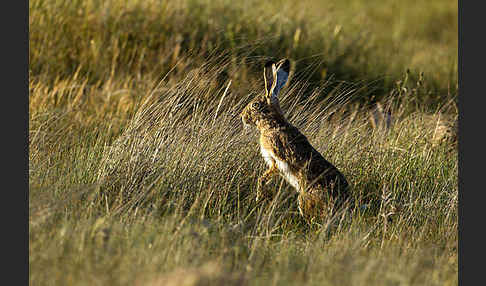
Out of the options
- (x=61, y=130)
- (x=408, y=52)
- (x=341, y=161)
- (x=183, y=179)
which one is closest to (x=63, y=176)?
(x=183, y=179)

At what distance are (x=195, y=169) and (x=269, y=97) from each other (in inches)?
35.4

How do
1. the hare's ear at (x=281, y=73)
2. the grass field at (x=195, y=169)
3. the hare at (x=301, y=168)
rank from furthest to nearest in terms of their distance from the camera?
the hare's ear at (x=281, y=73) < the hare at (x=301, y=168) < the grass field at (x=195, y=169)

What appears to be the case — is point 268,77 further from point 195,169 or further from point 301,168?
point 195,169

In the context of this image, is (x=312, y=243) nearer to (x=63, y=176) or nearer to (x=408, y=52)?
(x=63, y=176)

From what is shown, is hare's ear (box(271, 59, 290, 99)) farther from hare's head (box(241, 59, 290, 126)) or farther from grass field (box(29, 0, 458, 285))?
grass field (box(29, 0, 458, 285))

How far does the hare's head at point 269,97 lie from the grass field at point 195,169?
33 cm

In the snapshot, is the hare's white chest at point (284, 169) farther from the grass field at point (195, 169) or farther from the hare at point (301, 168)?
the grass field at point (195, 169)

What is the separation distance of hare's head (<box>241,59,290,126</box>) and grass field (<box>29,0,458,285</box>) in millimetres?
332

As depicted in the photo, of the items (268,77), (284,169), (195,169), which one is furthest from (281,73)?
(195,169)

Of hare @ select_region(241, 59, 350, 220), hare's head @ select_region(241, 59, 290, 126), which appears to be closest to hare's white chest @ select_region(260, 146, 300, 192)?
hare @ select_region(241, 59, 350, 220)

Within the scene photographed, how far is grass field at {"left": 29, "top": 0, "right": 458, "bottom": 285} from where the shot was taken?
157 inches

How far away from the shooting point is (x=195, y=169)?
18.1 ft

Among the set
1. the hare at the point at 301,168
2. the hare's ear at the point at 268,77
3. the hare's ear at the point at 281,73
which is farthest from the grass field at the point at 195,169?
the hare's ear at the point at 281,73

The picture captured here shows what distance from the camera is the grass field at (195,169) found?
3996 millimetres
